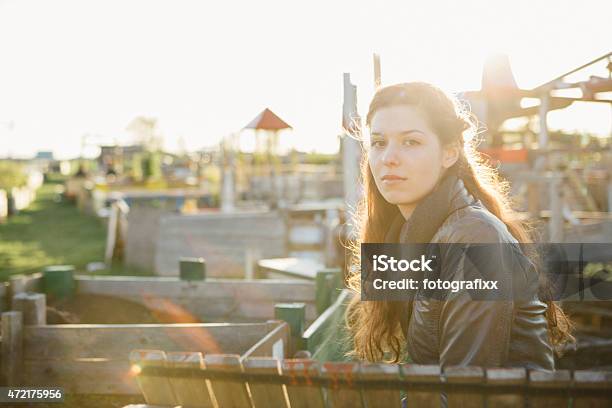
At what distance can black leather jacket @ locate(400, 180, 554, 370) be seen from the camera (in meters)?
1.75

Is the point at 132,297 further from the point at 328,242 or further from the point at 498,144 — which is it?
the point at 498,144

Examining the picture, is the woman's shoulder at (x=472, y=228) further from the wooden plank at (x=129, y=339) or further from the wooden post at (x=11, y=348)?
the wooden post at (x=11, y=348)

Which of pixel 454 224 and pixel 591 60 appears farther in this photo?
pixel 591 60

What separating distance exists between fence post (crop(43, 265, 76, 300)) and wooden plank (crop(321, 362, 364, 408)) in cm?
411

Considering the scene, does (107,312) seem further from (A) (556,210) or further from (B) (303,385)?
(A) (556,210)

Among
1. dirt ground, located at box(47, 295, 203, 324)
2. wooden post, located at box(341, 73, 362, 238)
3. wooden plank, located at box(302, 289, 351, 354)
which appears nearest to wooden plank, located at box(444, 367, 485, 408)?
wooden plank, located at box(302, 289, 351, 354)

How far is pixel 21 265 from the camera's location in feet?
35.5

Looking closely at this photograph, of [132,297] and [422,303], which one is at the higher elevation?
[422,303]

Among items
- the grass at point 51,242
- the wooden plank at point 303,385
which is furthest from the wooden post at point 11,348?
the grass at point 51,242

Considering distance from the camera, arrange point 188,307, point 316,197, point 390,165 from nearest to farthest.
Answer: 1. point 390,165
2. point 188,307
3. point 316,197

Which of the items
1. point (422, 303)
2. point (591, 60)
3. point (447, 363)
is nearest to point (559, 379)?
point (447, 363)

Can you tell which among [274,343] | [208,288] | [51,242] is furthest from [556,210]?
[51,242]

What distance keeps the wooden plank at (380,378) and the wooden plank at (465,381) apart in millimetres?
154

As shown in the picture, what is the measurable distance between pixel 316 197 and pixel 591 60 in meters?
14.2
